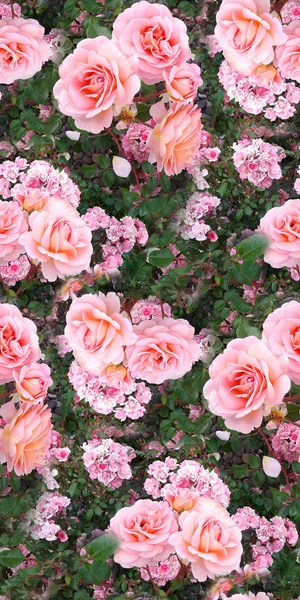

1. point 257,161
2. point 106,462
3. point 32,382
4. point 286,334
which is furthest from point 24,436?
point 257,161

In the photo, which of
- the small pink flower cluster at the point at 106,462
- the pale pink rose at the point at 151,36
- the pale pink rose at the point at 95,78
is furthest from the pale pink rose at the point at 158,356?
the pale pink rose at the point at 151,36

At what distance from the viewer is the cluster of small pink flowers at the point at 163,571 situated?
7.76ft

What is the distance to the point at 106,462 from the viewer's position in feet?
7.93

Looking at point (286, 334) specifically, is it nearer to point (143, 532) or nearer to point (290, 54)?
point (143, 532)

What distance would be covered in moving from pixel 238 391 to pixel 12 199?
874 millimetres

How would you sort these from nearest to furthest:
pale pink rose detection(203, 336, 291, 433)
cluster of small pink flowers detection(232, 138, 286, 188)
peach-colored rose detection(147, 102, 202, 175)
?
pale pink rose detection(203, 336, 291, 433)
peach-colored rose detection(147, 102, 202, 175)
cluster of small pink flowers detection(232, 138, 286, 188)

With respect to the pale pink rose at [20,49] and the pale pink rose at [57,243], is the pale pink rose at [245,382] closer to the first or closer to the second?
the pale pink rose at [57,243]

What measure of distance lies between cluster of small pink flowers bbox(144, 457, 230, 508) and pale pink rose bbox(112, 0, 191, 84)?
112 cm

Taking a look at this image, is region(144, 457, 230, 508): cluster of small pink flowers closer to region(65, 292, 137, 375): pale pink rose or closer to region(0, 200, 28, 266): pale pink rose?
region(65, 292, 137, 375): pale pink rose

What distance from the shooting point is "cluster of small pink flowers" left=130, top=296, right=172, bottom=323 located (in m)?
2.45

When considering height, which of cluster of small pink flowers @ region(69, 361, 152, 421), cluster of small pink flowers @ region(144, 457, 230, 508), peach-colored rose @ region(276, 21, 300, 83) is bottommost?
cluster of small pink flowers @ region(144, 457, 230, 508)

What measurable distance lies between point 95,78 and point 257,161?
1.78 feet

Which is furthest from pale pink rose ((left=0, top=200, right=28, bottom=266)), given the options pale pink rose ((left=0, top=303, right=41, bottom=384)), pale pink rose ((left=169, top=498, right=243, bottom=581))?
pale pink rose ((left=169, top=498, right=243, bottom=581))

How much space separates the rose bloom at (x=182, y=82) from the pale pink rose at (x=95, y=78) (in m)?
0.10
